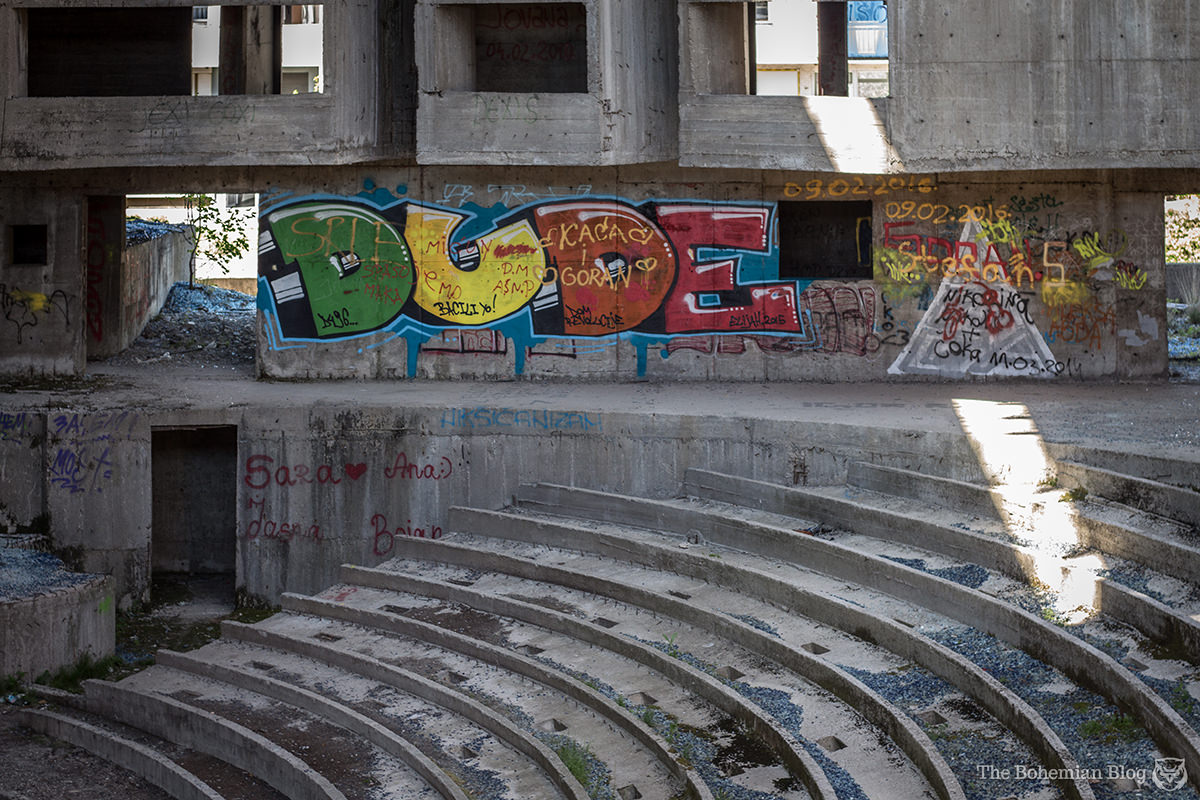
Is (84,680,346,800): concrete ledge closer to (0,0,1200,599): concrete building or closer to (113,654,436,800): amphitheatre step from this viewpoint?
(113,654,436,800): amphitheatre step

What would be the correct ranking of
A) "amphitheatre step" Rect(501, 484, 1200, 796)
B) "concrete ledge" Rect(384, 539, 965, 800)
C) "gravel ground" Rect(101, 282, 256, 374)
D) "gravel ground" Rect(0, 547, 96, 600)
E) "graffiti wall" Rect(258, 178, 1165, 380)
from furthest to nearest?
"gravel ground" Rect(101, 282, 256, 374), "graffiti wall" Rect(258, 178, 1165, 380), "gravel ground" Rect(0, 547, 96, 600), "concrete ledge" Rect(384, 539, 965, 800), "amphitheatre step" Rect(501, 484, 1200, 796)

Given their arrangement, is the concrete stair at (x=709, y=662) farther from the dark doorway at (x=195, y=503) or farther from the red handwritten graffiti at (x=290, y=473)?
the dark doorway at (x=195, y=503)

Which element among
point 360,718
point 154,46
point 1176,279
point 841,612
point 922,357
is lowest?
point 360,718

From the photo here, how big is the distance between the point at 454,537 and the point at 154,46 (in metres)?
10.0

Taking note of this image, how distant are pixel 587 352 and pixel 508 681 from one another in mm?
7265

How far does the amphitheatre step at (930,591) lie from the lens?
320 inches

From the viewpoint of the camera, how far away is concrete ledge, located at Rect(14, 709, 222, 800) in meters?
11.3

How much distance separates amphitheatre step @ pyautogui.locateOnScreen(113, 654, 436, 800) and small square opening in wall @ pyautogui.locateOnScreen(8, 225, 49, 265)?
26.5ft

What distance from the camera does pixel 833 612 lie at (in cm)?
1094

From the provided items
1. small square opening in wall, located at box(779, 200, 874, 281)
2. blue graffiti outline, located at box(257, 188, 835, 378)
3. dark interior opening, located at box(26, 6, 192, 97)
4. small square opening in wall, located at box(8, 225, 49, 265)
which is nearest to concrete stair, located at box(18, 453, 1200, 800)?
blue graffiti outline, located at box(257, 188, 835, 378)

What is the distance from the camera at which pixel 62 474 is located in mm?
16062

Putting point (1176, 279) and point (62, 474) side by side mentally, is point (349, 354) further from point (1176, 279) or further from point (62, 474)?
point (1176, 279)

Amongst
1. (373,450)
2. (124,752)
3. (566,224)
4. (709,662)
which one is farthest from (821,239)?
(124,752)

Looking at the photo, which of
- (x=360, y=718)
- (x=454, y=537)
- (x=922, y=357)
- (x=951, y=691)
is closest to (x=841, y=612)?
(x=951, y=691)
